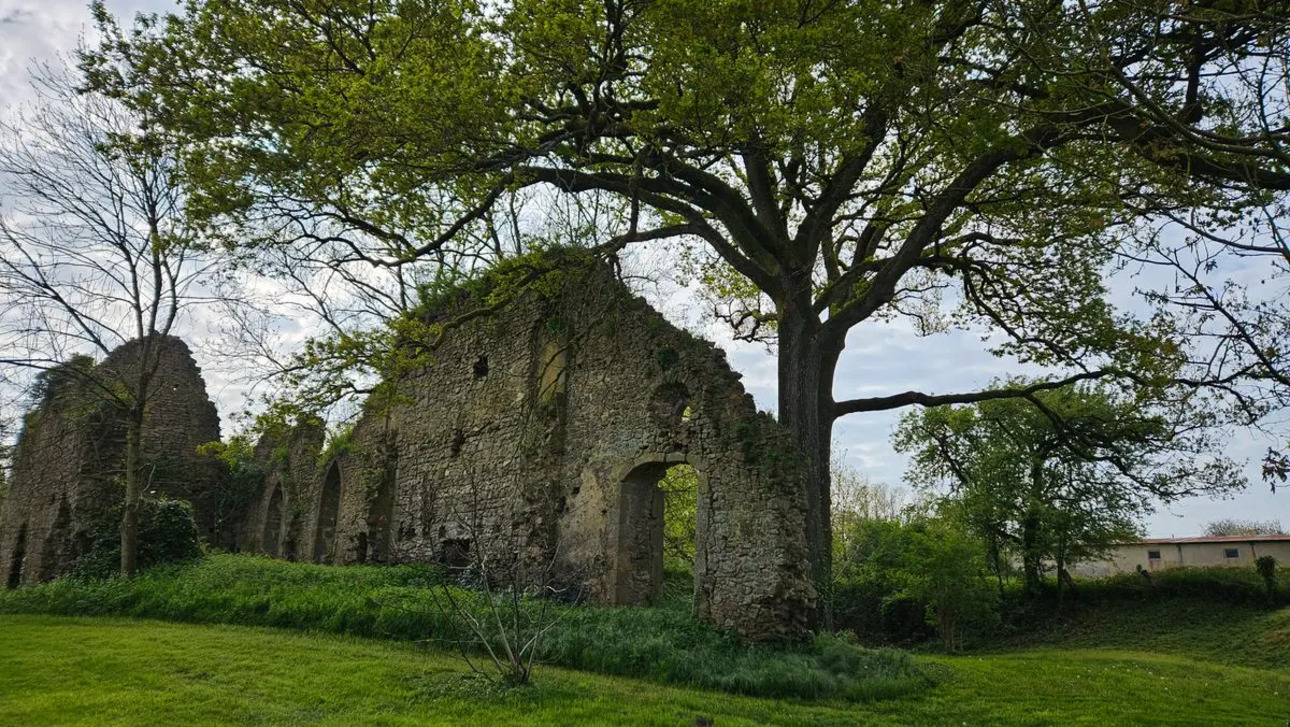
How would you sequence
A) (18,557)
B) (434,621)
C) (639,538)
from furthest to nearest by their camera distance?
(18,557)
(639,538)
(434,621)

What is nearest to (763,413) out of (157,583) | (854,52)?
(854,52)

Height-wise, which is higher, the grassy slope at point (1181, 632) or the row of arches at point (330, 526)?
the row of arches at point (330, 526)

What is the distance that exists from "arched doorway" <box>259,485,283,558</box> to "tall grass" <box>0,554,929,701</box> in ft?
27.9

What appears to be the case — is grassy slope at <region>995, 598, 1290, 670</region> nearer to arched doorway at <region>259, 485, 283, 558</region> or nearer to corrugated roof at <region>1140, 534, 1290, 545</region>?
corrugated roof at <region>1140, 534, 1290, 545</region>

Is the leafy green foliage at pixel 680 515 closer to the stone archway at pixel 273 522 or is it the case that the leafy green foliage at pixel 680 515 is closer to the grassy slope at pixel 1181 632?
the grassy slope at pixel 1181 632

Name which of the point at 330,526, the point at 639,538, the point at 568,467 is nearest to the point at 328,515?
the point at 330,526

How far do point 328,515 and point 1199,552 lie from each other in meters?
34.6

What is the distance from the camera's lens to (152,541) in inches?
592

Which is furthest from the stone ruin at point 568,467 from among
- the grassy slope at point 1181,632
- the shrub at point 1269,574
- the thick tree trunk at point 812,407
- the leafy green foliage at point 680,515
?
the shrub at point 1269,574

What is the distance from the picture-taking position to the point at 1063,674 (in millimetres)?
10961

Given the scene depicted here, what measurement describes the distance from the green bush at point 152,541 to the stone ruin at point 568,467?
7.79 feet

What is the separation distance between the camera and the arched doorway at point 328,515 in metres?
19.9

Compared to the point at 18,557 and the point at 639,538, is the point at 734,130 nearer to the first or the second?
the point at 639,538

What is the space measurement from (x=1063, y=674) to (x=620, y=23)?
430 inches
